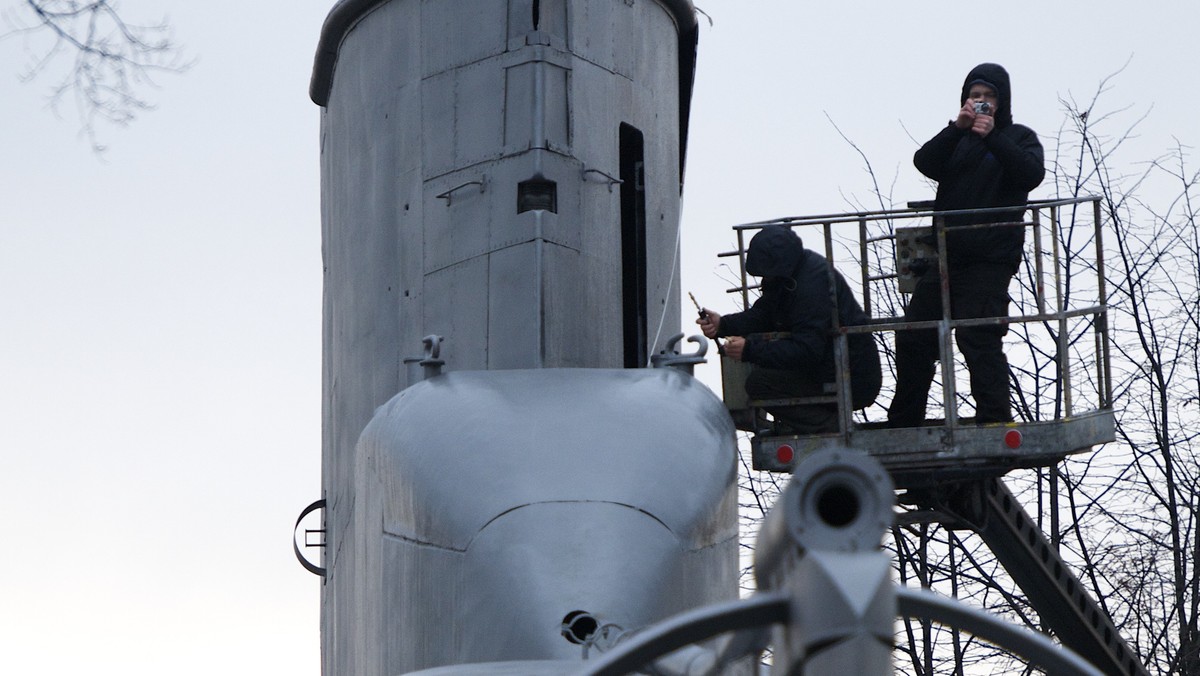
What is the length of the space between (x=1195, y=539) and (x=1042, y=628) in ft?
6.45

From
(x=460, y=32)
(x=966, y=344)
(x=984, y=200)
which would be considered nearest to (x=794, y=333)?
(x=966, y=344)

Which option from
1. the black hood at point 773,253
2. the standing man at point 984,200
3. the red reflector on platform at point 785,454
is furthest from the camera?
the standing man at point 984,200

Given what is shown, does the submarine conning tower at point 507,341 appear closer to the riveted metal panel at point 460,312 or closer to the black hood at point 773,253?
the riveted metal panel at point 460,312

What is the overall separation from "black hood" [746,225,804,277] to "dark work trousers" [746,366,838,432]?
0.60 meters

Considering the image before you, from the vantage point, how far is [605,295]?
8.15m

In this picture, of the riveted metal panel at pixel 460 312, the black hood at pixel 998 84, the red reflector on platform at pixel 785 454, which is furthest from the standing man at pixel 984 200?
the riveted metal panel at pixel 460 312

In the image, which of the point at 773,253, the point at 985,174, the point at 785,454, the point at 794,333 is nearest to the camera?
the point at 773,253

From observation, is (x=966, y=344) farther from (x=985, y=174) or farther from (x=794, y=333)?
(x=794, y=333)

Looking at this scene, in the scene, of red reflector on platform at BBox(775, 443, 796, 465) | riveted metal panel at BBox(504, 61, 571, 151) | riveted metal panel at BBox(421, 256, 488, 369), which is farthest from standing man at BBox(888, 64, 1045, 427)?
riveted metal panel at BBox(421, 256, 488, 369)

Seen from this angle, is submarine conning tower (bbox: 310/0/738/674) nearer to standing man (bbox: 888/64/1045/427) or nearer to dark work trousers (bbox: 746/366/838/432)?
dark work trousers (bbox: 746/366/838/432)

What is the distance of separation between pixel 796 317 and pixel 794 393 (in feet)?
1.71

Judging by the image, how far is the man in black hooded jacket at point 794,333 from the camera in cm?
877

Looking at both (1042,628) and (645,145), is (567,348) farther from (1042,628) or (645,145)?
(1042,628)

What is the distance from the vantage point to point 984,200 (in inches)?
385
